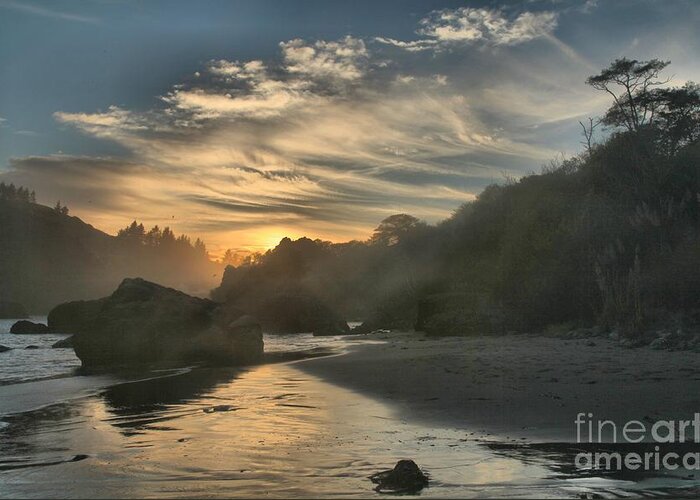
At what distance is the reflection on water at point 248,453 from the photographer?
462 cm

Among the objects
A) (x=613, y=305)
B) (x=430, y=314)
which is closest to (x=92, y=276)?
(x=430, y=314)

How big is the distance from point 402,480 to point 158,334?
63.7 feet

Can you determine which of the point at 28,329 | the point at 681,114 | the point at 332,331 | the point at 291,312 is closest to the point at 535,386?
the point at 681,114

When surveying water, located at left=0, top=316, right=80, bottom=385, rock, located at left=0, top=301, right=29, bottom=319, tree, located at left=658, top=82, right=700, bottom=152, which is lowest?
rock, located at left=0, top=301, right=29, bottom=319

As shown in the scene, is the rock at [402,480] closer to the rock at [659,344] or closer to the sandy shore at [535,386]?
the sandy shore at [535,386]

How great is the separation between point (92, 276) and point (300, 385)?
167 metres

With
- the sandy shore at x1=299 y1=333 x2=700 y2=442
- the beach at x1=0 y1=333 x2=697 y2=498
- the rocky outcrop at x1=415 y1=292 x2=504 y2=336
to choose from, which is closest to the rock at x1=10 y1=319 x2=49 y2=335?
the rocky outcrop at x1=415 y1=292 x2=504 y2=336

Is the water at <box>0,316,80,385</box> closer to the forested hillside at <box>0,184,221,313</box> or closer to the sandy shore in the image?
the sandy shore

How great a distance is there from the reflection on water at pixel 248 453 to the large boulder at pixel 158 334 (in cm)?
1197

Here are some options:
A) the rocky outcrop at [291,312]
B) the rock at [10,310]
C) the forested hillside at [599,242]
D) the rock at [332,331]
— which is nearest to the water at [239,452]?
the forested hillside at [599,242]

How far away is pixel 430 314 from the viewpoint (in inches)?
1109

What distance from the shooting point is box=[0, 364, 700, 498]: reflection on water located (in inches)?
182

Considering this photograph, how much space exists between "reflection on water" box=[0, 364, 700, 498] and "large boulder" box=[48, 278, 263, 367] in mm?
11968

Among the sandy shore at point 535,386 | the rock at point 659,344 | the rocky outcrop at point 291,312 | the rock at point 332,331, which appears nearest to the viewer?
the sandy shore at point 535,386
